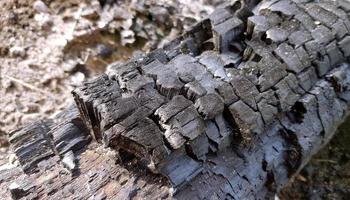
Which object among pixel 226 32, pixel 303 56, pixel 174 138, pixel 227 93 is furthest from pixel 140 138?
pixel 303 56

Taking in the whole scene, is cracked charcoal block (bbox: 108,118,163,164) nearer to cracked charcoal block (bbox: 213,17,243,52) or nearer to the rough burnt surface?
the rough burnt surface

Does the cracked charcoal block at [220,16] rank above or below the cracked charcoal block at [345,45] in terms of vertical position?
above

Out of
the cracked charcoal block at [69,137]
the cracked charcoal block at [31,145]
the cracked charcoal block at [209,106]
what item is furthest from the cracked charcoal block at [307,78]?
the cracked charcoal block at [31,145]

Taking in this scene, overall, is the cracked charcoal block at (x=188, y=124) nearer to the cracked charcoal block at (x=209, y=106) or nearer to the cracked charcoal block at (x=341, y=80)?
the cracked charcoal block at (x=209, y=106)

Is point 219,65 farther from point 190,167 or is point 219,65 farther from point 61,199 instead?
point 61,199

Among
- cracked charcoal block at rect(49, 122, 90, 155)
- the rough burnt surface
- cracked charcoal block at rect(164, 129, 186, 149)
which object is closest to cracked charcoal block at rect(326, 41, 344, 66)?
the rough burnt surface

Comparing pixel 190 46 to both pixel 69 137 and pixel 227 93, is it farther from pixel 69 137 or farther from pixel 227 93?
pixel 69 137
